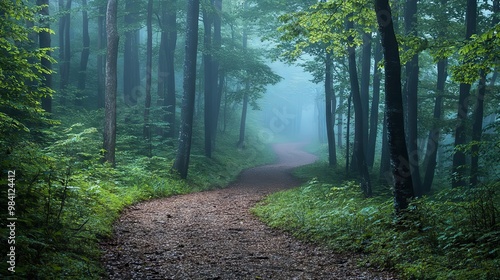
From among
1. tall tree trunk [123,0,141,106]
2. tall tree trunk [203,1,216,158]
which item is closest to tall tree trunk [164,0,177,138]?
tall tree trunk [203,1,216,158]

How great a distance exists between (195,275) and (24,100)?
641 cm

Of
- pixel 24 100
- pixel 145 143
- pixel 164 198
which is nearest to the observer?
pixel 24 100

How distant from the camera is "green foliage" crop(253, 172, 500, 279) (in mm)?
4895

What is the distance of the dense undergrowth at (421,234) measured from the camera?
490 centimetres

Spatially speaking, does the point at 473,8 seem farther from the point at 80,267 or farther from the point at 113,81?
the point at 80,267

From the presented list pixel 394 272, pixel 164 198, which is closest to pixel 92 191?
pixel 164 198

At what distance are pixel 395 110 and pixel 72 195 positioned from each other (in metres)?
7.49

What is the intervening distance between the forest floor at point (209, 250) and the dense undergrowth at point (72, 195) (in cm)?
47

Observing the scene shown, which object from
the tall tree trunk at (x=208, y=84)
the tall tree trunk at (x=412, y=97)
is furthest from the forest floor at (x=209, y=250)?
the tall tree trunk at (x=208, y=84)

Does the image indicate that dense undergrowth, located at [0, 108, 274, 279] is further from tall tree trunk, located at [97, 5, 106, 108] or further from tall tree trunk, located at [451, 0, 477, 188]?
tall tree trunk, located at [451, 0, 477, 188]

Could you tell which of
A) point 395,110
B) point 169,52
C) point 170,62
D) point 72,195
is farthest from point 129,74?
point 395,110

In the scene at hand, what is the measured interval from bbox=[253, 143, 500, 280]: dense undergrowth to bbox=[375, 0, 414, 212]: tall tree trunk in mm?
434

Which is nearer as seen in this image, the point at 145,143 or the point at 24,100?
the point at 24,100

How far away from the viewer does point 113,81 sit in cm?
1375
